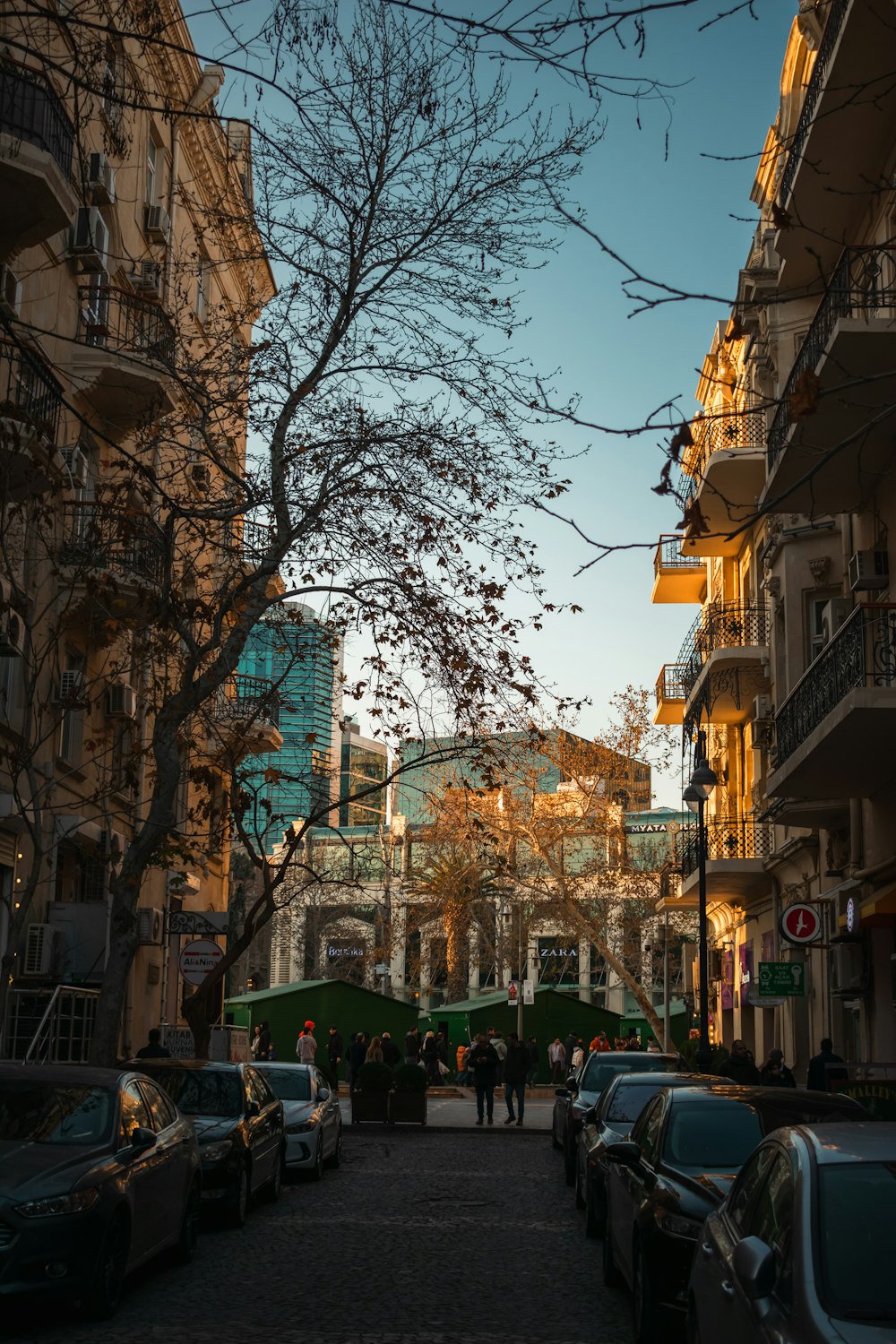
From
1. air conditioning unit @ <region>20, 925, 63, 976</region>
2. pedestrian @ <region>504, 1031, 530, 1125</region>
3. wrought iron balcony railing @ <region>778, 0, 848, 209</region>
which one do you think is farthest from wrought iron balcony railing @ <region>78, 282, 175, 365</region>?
pedestrian @ <region>504, 1031, 530, 1125</region>

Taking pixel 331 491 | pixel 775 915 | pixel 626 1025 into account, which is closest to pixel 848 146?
pixel 331 491

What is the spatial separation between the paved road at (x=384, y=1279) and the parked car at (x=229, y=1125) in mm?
337

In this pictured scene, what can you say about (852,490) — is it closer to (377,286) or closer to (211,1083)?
(377,286)

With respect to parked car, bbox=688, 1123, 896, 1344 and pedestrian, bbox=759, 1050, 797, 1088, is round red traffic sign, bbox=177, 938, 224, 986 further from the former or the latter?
parked car, bbox=688, 1123, 896, 1344

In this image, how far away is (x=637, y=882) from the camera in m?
46.3

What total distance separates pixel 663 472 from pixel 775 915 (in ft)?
80.7

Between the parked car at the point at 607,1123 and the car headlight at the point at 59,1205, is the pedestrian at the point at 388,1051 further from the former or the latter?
the car headlight at the point at 59,1205

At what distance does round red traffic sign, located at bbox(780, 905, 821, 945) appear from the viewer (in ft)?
62.0

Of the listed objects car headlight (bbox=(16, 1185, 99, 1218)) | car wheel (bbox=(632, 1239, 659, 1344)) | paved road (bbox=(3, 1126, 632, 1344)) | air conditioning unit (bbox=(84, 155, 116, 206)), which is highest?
air conditioning unit (bbox=(84, 155, 116, 206))

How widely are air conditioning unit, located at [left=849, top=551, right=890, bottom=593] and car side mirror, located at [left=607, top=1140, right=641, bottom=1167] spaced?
39.0 feet

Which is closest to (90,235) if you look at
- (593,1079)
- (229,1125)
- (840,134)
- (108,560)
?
(108,560)

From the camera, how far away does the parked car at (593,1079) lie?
19.3m

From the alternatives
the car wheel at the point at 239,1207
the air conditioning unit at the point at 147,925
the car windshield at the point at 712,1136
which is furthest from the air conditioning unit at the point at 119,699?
the car windshield at the point at 712,1136

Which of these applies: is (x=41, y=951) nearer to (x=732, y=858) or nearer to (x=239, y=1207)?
(x=239, y=1207)
